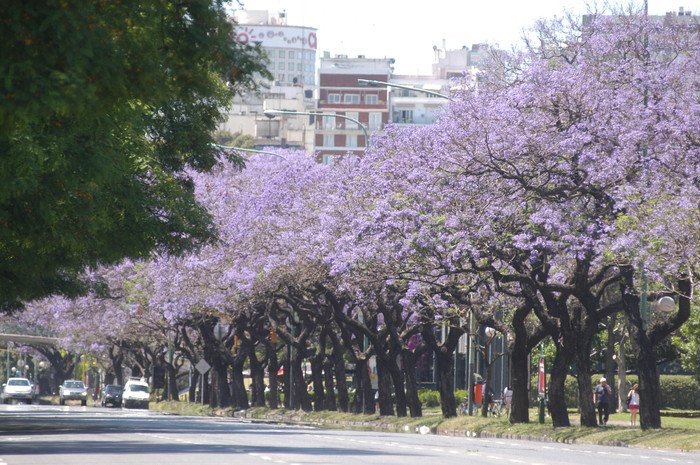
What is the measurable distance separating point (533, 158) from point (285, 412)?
3154 centimetres

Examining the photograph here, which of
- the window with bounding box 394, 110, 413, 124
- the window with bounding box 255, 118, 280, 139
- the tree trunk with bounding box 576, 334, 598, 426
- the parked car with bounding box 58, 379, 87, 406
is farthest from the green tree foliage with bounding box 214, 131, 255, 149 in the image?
the tree trunk with bounding box 576, 334, 598, 426

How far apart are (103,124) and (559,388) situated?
25.3m

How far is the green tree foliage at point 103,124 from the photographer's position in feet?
33.0

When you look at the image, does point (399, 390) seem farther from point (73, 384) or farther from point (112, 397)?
point (73, 384)

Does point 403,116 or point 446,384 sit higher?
point 403,116

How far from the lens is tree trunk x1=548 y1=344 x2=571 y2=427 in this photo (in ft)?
123

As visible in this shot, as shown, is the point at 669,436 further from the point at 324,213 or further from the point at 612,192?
the point at 324,213

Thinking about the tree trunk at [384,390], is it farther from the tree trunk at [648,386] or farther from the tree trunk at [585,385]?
the tree trunk at [648,386]

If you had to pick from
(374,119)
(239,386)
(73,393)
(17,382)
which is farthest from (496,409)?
(374,119)

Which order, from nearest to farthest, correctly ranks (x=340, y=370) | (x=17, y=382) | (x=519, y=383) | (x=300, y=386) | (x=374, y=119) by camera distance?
(x=519, y=383)
(x=340, y=370)
(x=300, y=386)
(x=17, y=382)
(x=374, y=119)

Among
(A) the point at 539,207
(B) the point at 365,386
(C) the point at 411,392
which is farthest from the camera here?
(B) the point at 365,386

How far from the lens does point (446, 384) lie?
4741 centimetres

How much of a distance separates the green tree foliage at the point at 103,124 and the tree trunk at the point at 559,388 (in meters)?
11.7

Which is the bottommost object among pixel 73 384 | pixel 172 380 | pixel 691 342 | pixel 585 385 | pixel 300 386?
pixel 585 385
